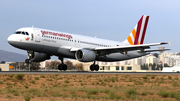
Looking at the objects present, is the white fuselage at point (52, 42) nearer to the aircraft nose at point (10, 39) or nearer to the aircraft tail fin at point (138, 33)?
the aircraft nose at point (10, 39)

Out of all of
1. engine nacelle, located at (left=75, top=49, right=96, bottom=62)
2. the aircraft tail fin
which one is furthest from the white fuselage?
the aircraft tail fin

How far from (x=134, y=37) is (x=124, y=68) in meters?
72.0

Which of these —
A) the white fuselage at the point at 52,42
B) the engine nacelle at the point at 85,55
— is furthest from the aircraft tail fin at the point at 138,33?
the engine nacelle at the point at 85,55

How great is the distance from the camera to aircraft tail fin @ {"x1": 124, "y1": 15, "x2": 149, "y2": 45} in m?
54.5

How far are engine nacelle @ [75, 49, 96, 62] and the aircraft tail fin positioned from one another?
46.8 ft

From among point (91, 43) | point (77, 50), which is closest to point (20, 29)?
point (77, 50)

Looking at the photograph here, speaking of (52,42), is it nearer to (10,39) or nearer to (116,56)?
(10,39)

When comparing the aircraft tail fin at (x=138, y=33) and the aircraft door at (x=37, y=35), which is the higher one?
the aircraft tail fin at (x=138, y=33)

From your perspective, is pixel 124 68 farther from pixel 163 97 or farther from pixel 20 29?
pixel 163 97

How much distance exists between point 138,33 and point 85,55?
17.9 m

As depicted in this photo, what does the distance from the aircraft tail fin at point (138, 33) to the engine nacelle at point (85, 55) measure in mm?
14272

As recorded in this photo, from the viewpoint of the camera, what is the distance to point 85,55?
40.3 m

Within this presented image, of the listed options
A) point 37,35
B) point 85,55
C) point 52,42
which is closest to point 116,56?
point 85,55

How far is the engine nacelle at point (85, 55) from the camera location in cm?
4044
